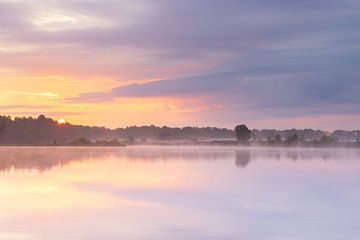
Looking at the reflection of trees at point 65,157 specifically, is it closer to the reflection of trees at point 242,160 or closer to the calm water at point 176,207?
the reflection of trees at point 242,160

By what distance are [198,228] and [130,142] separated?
369 feet

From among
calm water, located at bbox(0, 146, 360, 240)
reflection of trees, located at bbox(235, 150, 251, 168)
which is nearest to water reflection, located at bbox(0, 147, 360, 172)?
reflection of trees, located at bbox(235, 150, 251, 168)

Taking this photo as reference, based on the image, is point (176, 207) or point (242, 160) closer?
→ point (176, 207)

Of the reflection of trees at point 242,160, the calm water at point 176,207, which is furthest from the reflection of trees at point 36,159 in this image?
the reflection of trees at point 242,160

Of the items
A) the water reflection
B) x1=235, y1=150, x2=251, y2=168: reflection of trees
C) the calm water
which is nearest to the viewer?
the calm water

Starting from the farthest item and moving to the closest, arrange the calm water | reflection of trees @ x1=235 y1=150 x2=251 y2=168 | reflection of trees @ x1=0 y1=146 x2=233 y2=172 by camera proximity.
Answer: reflection of trees @ x1=235 y1=150 x2=251 y2=168, reflection of trees @ x1=0 y1=146 x2=233 y2=172, the calm water

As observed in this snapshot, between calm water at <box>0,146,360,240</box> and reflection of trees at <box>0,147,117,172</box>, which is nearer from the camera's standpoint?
calm water at <box>0,146,360,240</box>

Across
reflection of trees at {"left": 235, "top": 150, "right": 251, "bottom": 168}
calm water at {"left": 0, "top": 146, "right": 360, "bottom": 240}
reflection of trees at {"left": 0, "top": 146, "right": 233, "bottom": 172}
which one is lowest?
calm water at {"left": 0, "top": 146, "right": 360, "bottom": 240}

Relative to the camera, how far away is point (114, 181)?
22.8 metres

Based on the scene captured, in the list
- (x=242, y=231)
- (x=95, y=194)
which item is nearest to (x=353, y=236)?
(x=242, y=231)

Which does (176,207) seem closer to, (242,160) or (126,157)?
(242,160)

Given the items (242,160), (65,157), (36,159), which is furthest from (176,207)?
(65,157)

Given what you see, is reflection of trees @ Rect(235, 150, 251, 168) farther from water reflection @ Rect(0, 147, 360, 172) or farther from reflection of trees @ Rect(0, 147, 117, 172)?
reflection of trees @ Rect(0, 147, 117, 172)

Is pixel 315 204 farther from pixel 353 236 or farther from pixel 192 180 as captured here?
pixel 192 180
